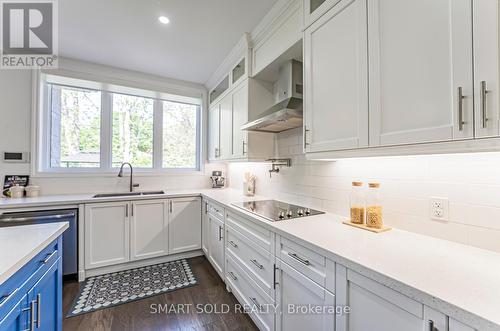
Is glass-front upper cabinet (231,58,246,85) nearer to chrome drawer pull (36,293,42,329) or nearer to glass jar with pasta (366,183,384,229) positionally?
glass jar with pasta (366,183,384,229)

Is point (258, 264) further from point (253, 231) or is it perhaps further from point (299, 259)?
point (299, 259)

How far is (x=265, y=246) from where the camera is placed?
1.43 metres

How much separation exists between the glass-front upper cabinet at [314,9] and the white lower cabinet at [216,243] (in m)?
1.89

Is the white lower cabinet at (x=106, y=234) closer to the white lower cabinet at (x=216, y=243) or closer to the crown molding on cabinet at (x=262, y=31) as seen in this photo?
the white lower cabinet at (x=216, y=243)

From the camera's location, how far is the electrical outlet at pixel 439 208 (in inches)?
40.8

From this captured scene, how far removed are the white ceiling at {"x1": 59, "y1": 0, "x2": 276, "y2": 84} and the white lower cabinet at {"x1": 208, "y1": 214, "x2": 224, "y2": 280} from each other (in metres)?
1.98

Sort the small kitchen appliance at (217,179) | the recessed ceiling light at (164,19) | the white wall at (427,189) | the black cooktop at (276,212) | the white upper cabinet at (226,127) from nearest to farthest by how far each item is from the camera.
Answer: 1. the white wall at (427,189)
2. the black cooktop at (276,212)
3. the recessed ceiling light at (164,19)
4. the white upper cabinet at (226,127)
5. the small kitchen appliance at (217,179)

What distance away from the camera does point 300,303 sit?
1141mm

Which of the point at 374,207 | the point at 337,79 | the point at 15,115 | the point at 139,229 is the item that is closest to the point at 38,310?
the point at 139,229

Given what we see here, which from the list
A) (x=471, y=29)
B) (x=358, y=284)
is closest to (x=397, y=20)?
(x=471, y=29)

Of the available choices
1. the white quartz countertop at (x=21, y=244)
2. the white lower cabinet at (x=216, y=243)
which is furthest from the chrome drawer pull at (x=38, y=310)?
the white lower cabinet at (x=216, y=243)

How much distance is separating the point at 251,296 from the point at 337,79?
1663 mm

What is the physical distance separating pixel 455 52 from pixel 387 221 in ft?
3.00

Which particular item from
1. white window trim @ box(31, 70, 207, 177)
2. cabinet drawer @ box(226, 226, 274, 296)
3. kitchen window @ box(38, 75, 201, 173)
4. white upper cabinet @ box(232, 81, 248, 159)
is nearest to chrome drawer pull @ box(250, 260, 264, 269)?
cabinet drawer @ box(226, 226, 274, 296)
